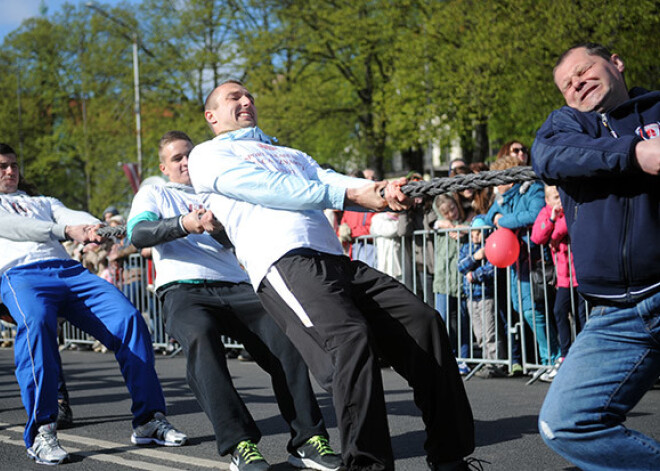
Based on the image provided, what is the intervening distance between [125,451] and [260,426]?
1159mm

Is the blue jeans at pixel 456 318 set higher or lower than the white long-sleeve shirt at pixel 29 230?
lower

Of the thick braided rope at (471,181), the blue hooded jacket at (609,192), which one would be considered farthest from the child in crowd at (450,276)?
the blue hooded jacket at (609,192)

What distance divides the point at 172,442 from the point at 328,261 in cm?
217

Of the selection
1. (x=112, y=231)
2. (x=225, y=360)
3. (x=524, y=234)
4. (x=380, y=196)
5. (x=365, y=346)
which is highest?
(x=380, y=196)

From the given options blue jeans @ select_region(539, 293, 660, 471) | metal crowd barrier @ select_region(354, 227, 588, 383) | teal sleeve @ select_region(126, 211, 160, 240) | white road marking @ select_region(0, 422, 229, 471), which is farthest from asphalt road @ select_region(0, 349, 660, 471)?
blue jeans @ select_region(539, 293, 660, 471)

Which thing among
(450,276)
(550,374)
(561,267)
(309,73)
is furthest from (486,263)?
(309,73)

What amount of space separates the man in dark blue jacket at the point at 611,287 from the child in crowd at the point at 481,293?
5881mm

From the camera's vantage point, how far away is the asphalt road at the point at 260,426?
17.2 feet

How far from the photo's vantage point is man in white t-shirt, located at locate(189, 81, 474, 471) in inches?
156

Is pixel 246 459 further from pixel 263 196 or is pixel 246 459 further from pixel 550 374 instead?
pixel 550 374

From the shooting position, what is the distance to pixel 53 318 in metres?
6.03

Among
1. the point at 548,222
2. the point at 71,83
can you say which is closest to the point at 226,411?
the point at 548,222

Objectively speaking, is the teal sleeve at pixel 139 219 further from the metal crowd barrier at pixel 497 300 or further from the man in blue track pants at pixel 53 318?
the metal crowd barrier at pixel 497 300

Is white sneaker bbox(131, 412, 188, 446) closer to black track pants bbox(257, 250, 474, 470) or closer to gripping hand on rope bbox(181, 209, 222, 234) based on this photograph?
gripping hand on rope bbox(181, 209, 222, 234)
